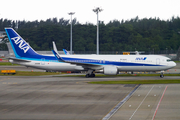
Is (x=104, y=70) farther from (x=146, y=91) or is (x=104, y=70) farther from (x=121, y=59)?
(x=146, y=91)

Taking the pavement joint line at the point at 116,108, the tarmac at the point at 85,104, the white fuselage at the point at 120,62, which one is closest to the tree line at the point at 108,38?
the white fuselage at the point at 120,62

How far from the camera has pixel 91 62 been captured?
5009 cm

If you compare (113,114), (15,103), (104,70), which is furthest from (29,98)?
(104,70)

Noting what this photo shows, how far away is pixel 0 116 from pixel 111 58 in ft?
106

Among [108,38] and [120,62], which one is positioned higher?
[108,38]

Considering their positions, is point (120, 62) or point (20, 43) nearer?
point (120, 62)

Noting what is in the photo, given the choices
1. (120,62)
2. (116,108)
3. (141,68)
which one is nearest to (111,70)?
(120,62)

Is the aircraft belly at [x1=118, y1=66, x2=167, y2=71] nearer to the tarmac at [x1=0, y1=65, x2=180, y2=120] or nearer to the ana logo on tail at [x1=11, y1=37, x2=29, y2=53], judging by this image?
the tarmac at [x1=0, y1=65, x2=180, y2=120]

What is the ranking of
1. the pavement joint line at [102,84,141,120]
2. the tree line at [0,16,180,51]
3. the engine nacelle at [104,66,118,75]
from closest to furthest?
the pavement joint line at [102,84,141,120] < the engine nacelle at [104,66,118,75] < the tree line at [0,16,180,51]

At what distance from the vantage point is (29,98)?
2759 centimetres

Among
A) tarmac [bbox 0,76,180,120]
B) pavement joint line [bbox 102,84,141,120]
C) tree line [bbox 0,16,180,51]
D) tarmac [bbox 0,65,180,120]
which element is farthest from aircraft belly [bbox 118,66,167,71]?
tree line [bbox 0,16,180,51]

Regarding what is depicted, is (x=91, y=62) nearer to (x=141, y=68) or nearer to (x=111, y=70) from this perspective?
(x=111, y=70)

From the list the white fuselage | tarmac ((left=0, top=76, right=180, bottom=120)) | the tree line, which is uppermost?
the tree line

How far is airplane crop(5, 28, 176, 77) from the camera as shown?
48969mm
